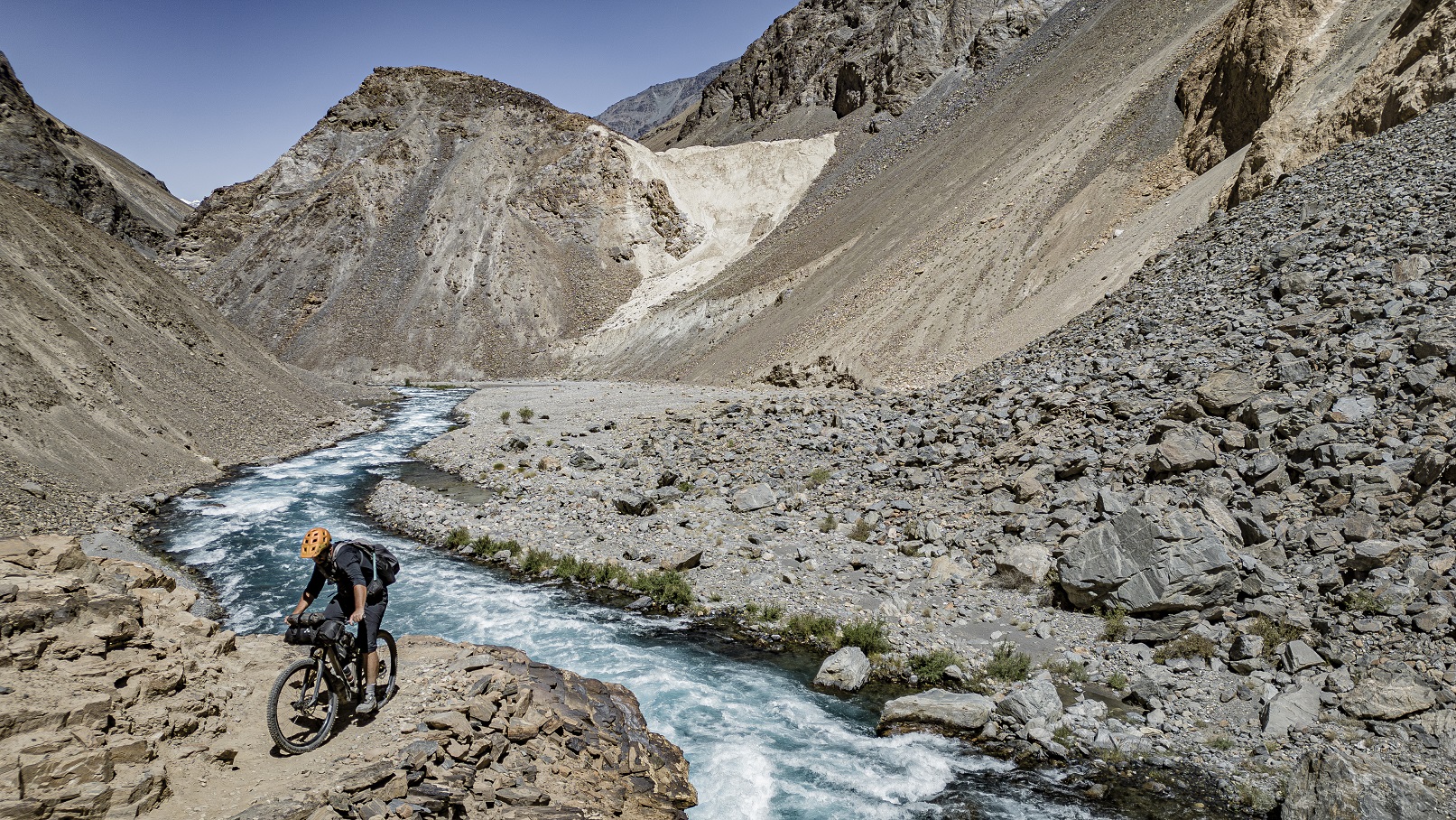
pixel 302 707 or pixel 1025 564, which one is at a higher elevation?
pixel 1025 564

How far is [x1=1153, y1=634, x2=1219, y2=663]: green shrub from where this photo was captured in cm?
1022

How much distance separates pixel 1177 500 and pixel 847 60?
239 ft

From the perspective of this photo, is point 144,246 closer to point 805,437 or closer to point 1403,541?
point 805,437

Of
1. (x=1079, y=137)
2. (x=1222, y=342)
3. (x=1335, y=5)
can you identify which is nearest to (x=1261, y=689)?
(x=1222, y=342)

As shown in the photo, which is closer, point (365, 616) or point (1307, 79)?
point (365, 616)

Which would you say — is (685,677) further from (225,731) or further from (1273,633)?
(1273,633)

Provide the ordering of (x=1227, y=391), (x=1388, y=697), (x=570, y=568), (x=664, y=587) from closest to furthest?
(x=1388, y=697) → (x=664, y=587) → (x=1227, y=391) → (x=570, y=568)

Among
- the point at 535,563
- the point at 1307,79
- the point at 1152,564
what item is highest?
the point at 1307,79

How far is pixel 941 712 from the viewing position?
32.2ft

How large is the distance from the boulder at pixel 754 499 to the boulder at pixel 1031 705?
8150mm

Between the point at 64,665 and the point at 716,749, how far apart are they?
650 centimetres

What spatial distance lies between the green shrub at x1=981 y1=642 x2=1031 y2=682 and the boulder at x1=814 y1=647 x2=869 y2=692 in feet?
5.62

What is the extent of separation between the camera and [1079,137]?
117 feet

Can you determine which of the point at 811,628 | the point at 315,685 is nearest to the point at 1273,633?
the point at 811,628
